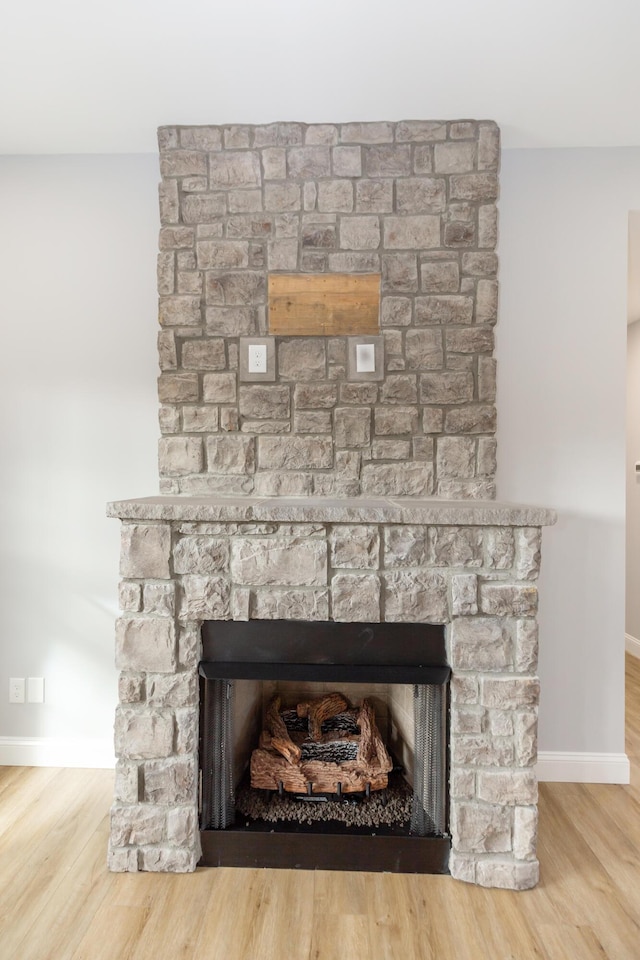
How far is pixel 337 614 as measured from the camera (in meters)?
1.81

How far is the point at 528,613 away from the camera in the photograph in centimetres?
180

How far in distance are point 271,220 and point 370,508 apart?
1.36 meters

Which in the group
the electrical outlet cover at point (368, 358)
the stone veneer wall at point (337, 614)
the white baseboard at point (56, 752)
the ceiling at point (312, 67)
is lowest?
the white baseboard at point (56, 752)

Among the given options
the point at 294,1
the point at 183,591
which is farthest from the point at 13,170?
the point at 183,591

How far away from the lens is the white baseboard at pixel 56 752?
252cm

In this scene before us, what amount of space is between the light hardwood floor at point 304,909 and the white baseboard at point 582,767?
325 millimetres

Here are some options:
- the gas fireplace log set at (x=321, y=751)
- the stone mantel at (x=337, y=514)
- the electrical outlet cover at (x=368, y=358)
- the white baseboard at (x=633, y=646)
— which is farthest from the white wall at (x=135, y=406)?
the white baseboard at (x=633, y=646)

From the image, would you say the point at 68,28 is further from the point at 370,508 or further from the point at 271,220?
the point at 370,508

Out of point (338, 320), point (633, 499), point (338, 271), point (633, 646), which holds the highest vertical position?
point (338, 271)

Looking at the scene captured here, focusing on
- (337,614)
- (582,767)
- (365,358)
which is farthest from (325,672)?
(582,767)

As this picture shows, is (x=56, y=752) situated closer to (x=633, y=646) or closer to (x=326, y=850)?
(x=326, y=850)

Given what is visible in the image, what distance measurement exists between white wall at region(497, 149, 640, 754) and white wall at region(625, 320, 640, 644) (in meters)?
2.05

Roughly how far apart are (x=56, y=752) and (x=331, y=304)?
7.43ft

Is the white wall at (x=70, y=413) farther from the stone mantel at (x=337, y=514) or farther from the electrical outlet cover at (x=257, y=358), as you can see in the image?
the stone mantel at (x=337, y=514)
